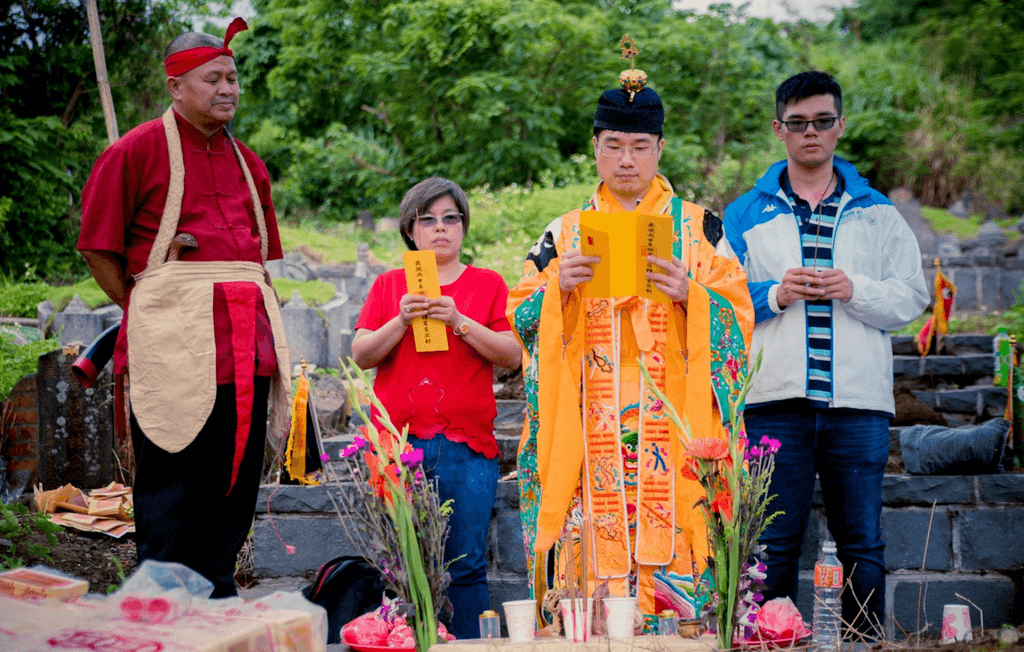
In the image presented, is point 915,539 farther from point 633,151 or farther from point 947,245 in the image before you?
point 947,245

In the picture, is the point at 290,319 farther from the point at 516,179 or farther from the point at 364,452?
the point at 516,179

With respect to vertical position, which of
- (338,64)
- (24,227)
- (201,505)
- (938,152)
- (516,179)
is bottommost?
(201,505)

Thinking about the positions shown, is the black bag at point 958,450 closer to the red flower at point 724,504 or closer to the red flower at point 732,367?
the red flower at point 732,367

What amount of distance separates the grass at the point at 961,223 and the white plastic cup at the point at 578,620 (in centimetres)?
1057

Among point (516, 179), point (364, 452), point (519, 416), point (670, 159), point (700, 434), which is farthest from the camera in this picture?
point (516, 179)

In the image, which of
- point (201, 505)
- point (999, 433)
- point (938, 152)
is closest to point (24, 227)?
point (201, 505)

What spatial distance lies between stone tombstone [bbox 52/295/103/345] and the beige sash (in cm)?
435

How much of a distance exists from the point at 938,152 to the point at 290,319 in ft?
33.6

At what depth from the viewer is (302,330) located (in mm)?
6621

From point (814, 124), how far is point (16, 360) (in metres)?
4.33

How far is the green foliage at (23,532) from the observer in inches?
166

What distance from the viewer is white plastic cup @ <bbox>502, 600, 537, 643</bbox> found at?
7.34 ft

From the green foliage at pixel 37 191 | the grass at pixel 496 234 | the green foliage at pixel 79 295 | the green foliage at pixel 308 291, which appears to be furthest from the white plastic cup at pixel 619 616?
the green foliage at pixel 37 191

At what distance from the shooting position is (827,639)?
2.63 metres
